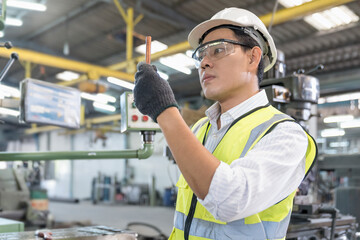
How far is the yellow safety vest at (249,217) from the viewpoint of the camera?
1009 millimetres

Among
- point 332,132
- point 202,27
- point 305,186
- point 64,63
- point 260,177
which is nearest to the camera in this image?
point 260,177

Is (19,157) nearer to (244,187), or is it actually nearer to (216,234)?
(216,234)

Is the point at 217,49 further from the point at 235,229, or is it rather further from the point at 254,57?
the point at 235,229

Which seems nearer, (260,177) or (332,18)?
(260,177)

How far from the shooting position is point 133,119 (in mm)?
1757

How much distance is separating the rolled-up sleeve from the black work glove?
0.23m

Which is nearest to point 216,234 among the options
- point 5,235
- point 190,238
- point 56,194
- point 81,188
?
point 190,238

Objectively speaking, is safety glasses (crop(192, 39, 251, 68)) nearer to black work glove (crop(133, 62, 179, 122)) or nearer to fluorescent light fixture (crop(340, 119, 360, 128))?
black work glove (crop(133, 62, 179, 122))

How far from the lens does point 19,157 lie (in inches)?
69.0

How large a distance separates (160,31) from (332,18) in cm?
357

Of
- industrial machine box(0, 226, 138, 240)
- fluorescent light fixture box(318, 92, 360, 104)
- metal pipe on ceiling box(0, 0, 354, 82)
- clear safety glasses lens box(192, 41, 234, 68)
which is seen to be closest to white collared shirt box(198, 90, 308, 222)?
clear safety glasses lens box(192, 41, 234, 68)

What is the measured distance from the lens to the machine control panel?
1.75 m

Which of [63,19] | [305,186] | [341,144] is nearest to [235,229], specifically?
[305,186]

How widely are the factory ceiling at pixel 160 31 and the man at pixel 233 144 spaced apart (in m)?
4.77
